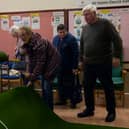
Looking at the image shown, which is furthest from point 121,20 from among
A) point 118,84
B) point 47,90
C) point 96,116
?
point 47,90

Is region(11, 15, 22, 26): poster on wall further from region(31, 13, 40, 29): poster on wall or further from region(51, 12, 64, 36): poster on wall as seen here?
region(51, 12, 64, 36): poster on wall

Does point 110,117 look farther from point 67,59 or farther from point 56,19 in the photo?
point 56,19

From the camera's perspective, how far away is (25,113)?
7.66 feet

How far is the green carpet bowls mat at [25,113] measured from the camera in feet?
7.12

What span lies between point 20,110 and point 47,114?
0.32 m

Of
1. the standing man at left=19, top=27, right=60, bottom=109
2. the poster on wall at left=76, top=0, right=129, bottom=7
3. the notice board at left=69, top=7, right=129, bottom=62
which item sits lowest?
the standing man at left=19, top=27, right=60, bottom=109

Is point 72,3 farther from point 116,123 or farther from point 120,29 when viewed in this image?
point 116,123

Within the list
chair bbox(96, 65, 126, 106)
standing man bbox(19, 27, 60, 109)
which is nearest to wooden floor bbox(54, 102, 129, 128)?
chair bbox(96, 65, 126, 106)

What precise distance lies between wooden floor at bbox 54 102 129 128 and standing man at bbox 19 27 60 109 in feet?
2.58

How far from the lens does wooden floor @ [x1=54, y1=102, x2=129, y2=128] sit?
386 centimetres

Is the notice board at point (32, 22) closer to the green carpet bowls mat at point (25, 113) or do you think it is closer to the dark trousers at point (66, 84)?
the dark trousers at point (66, 84)

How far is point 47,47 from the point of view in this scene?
342 cm

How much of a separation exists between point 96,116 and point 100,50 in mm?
1016

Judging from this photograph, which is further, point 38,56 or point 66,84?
point 66,84
